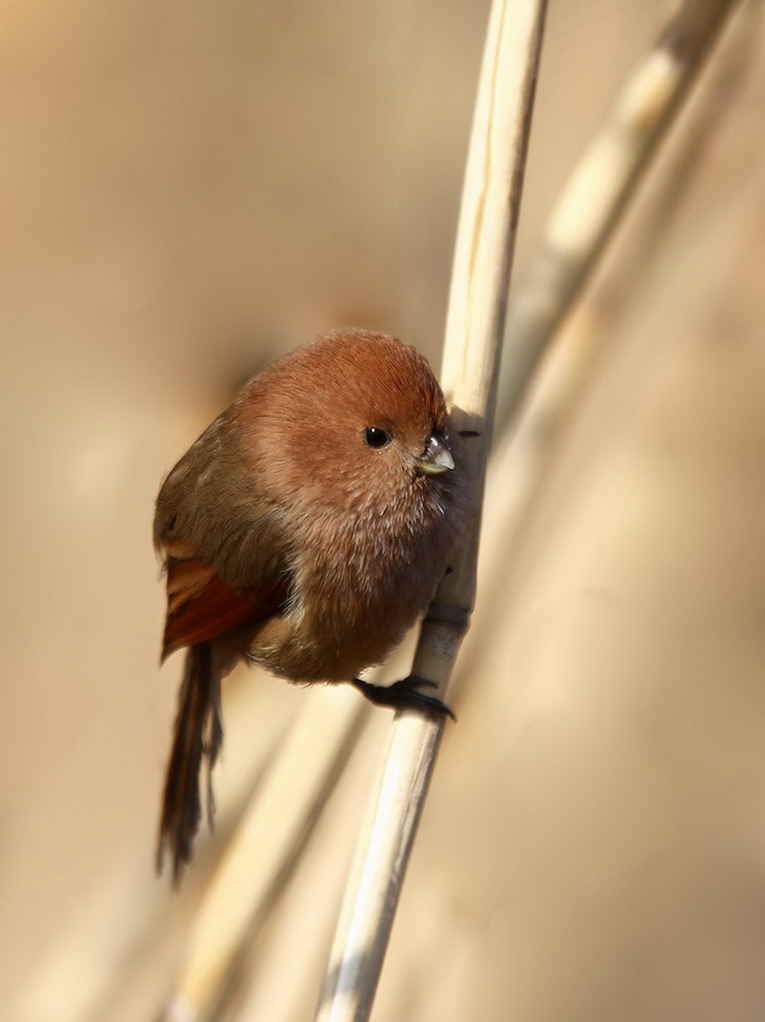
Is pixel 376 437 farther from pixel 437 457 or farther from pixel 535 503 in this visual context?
pixel 535 503

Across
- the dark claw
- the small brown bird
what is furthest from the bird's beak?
the dark claw

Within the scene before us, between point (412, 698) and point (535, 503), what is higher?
point (535, 503)

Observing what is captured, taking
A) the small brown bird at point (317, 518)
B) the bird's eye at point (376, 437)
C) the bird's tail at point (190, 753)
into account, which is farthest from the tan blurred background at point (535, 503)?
the bird's eye at point (376, 437)

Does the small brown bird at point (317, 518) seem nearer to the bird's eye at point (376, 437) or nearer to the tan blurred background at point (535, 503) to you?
the bird's eye at point (376, 437)

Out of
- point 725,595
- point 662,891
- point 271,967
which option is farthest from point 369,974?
point 725,595

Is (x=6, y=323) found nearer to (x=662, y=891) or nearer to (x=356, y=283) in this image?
(x=356, y=283)

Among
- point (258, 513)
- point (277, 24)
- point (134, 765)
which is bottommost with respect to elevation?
point (134, 765)

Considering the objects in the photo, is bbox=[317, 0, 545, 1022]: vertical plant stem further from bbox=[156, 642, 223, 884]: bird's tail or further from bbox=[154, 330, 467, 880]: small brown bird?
bbox=[156, 642, 223, 884]: bird's tail

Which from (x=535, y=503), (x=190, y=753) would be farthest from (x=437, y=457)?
(x=190, y=753)
